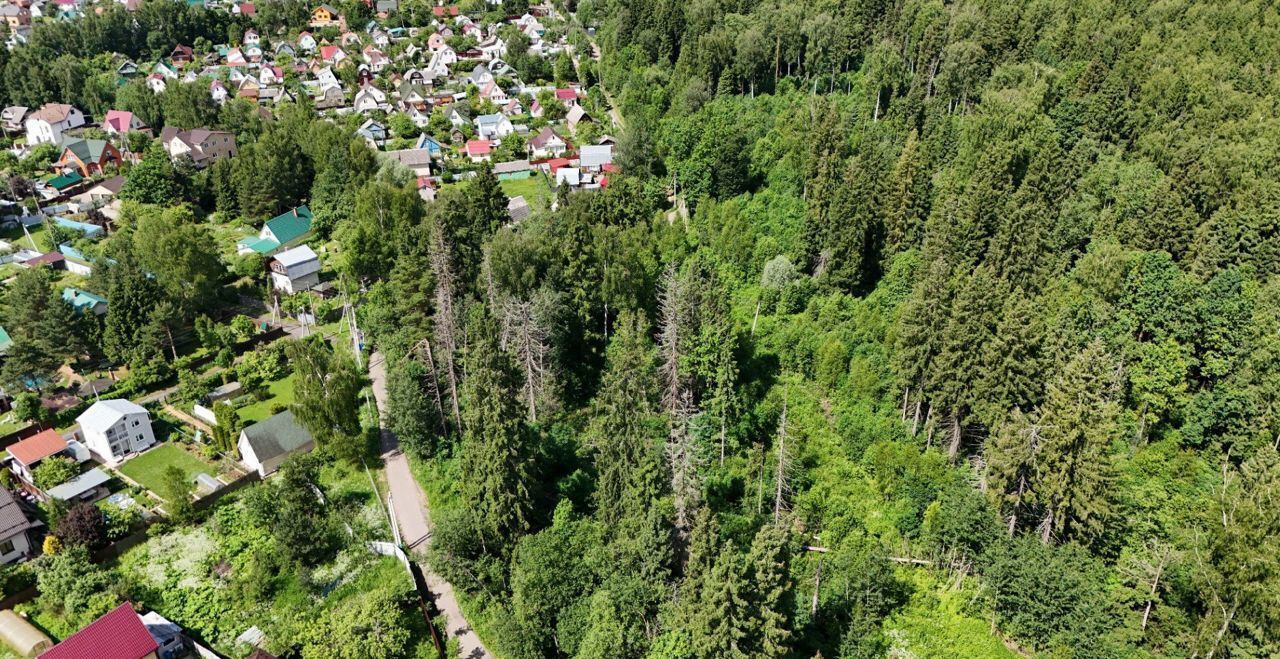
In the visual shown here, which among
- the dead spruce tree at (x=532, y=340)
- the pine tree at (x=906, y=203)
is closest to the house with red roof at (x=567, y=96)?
the pine tree at (x=906, y=203)

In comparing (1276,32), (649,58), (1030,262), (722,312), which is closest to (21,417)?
(722,312)

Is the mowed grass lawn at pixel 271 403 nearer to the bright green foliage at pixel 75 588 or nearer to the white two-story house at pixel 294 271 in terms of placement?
the white two-story house at pixel 294 271

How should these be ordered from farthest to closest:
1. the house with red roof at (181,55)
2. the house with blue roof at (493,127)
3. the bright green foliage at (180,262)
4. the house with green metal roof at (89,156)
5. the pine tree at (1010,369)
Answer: the house with red roof at (181,55) < the house with blue roof at (493,127) < the house with green metal roof at (89,156) < the bright green foliage at (180,262) < the pine tree at (1010,369)

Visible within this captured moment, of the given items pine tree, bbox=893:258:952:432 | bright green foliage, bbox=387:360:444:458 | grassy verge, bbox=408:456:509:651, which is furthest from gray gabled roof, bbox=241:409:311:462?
pine tree, bbox=893:258:952:432

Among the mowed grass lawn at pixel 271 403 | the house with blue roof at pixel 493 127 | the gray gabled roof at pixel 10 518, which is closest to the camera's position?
the gray gabled roof at pixel 10 518

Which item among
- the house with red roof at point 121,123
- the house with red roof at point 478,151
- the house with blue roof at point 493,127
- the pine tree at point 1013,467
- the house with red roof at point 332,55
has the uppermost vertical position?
the house with red roof at point 332,55

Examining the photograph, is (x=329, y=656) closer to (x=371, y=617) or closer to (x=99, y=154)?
(x=371, y=617)
